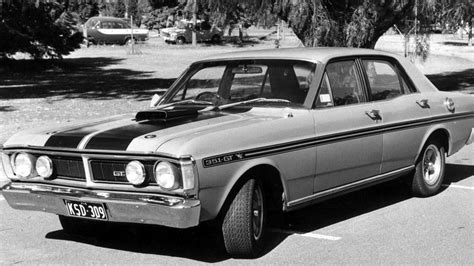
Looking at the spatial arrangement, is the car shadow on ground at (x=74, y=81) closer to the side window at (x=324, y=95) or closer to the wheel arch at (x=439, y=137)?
the wheel arch at (x=439, y=137)

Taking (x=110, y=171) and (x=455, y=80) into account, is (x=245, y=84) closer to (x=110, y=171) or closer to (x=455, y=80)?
(x=110, y=171)

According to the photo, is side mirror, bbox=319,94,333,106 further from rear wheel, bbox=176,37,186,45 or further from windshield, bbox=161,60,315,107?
rear wheel, bbox=176,37,186,45

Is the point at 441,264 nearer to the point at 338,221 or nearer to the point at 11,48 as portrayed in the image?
the point at 338,221

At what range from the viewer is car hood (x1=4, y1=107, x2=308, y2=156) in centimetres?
522

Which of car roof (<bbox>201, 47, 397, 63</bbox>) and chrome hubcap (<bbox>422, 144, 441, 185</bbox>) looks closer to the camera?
car roof (<bbox>201, 47, 397, 63</bbox>)

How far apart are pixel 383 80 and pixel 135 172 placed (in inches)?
124

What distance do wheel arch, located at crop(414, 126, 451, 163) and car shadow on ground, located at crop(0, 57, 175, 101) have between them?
34.7 feet

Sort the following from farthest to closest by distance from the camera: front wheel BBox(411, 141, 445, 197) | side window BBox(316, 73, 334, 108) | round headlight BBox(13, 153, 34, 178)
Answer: front wheel BBox(411, 141, 445, 197), side window BBox(316, 73, 334, 108), round headlight BBox(13, 153, 34, 178)

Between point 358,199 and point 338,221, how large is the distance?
1.03 metres

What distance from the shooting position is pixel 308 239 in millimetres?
6184

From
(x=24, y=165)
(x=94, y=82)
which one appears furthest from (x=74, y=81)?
(x=24, y=165)

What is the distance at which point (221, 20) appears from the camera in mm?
18531

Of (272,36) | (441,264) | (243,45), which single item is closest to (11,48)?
(243,45)

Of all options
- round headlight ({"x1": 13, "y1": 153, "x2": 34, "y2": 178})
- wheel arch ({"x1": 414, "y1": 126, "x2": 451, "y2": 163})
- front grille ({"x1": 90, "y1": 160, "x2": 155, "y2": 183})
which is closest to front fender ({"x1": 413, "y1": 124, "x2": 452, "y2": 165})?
wheel arch ({"x1": 414, "y1": 126, "x2": 451, "y2": 163})
